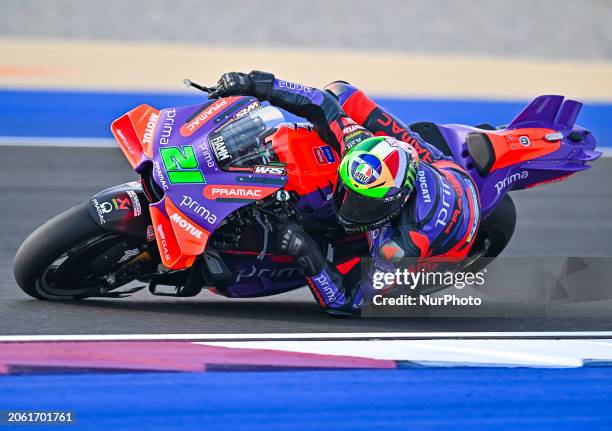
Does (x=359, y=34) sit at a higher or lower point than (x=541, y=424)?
higher

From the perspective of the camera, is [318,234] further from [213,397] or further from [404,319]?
[213,397]

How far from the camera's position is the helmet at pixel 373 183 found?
16.2 feet

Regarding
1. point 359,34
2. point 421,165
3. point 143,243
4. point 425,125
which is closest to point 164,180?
Result: point 143,243

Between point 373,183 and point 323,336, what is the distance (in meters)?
0.83

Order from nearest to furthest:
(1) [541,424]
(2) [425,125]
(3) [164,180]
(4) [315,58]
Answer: (1) [541,424]
(3) [164,180]
(2) [425,125]
(4) [315,58]

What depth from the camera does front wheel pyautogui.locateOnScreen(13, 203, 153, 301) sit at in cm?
504

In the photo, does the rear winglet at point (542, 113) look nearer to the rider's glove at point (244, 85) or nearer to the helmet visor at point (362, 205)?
the helmet visor at point (362, 205)

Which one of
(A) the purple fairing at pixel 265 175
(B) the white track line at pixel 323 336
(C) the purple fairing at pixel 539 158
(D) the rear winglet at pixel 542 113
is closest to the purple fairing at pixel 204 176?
(A) the purple fairing at pixel 265 175

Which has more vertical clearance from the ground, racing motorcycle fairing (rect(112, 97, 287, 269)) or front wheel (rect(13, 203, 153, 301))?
racing motorcycle fairing (rect(112, 97, 287, 269))

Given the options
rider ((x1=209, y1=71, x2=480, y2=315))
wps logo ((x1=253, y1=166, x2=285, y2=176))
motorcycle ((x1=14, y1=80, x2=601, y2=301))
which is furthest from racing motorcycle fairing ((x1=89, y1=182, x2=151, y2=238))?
rider ((x1=209, y1=71, x2=480, y2=315))

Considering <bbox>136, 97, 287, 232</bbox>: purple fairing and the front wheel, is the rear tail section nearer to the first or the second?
<bbox>136, 97, 287, 232</bbox>: purple fairing

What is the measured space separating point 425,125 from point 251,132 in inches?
59.3

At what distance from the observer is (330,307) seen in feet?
17.9

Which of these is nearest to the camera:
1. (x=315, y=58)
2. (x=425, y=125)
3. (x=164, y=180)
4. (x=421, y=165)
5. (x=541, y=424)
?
(x=541, y=424)
